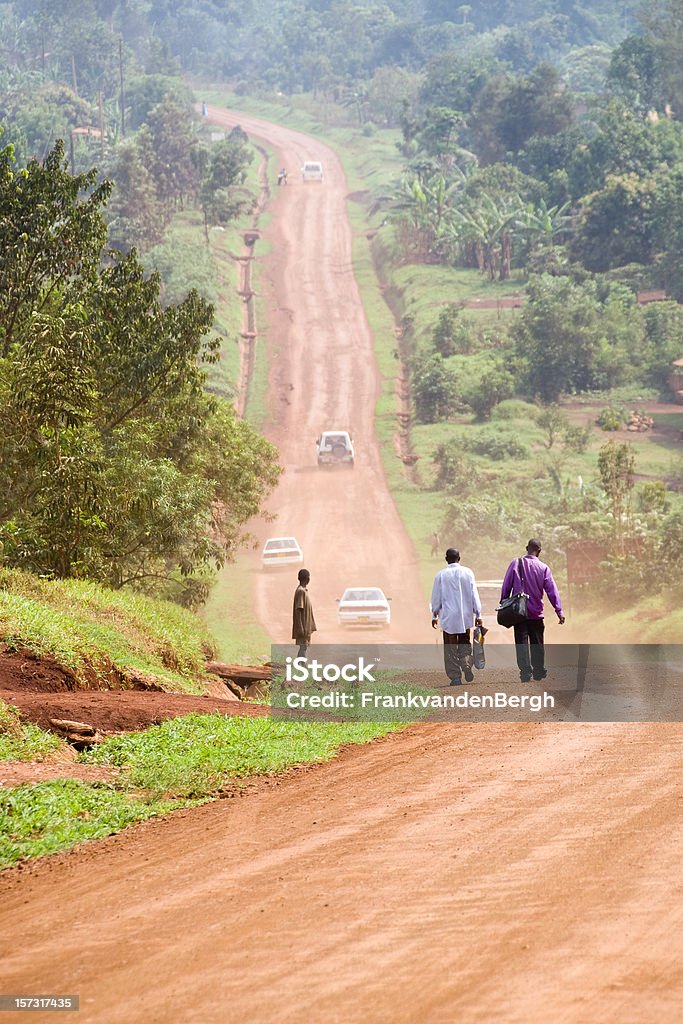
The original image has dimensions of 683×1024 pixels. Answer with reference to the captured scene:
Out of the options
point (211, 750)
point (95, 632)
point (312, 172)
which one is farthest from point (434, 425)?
point (312, 172)

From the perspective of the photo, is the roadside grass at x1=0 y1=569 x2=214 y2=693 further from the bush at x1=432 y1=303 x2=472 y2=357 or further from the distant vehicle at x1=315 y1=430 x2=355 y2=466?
the bush at x1=432 y1=303 x2=472 y2=357

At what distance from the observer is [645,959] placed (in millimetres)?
6777

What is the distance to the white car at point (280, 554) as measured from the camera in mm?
44219

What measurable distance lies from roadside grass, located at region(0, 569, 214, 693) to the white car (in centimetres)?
2242

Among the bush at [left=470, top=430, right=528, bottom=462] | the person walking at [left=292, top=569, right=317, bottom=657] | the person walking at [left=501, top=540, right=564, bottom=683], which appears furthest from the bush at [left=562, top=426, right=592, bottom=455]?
the person walking at [left=501, top=540, right=564, bottom=683]

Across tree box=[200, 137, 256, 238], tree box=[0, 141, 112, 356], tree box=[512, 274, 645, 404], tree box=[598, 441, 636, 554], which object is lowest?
tree box=[598, 441, 636, 554]

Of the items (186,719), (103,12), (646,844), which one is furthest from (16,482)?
(103,12)

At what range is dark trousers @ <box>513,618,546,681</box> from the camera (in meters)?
15.0

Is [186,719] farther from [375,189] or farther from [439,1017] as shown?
[375,189]

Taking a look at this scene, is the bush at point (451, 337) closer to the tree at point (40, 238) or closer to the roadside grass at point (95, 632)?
the tree at point (40, 238)

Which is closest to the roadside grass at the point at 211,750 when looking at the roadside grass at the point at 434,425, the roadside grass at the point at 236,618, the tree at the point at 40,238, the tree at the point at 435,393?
the tree at the point at 40,238

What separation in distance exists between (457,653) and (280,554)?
29.1 m

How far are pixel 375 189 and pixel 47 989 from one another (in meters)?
104

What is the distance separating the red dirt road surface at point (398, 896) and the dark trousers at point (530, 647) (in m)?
1.97
